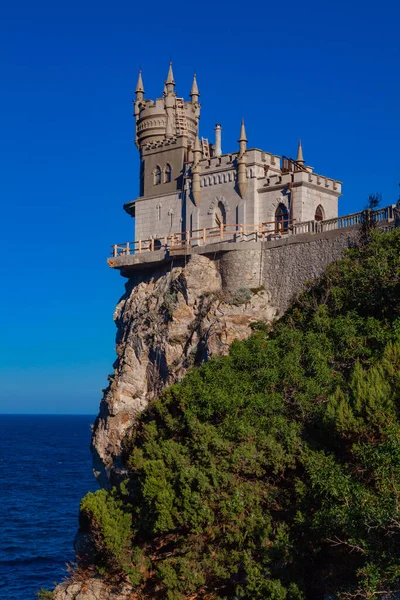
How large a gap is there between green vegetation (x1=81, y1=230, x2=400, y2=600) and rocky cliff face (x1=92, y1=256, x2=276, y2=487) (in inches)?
217

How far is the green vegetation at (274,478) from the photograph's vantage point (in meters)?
18.9

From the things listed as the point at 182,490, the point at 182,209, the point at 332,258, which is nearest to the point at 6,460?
the point at 182,209

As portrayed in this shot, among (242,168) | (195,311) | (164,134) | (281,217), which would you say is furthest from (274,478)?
(164,134)

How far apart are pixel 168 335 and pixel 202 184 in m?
8.55

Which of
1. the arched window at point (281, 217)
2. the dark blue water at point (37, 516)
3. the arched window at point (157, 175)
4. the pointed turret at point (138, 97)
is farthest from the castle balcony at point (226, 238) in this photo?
the dark blue water at point (37, 516)

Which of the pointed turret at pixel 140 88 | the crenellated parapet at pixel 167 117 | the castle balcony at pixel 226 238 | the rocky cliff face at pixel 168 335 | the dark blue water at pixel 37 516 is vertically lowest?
the dark blue water at pixel 37 516

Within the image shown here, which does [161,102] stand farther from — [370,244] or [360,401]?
[360,401]

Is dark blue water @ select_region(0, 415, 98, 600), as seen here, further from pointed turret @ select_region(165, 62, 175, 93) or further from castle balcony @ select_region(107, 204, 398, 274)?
pointed turret @ select_region(165, 62, 175, 93)

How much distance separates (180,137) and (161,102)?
3.08 meters

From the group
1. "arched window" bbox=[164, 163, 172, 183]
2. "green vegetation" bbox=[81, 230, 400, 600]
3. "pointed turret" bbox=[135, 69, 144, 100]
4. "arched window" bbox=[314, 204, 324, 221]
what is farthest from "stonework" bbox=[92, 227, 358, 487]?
"pointed turret" bbox=[135, 69, 144, 100]

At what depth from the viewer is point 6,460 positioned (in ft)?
284

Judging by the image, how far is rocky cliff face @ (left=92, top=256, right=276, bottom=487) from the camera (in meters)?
33.9

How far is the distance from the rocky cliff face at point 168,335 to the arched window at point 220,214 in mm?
3197

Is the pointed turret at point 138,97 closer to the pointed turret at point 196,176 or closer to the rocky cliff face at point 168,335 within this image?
the pointed turret at point 196,176
